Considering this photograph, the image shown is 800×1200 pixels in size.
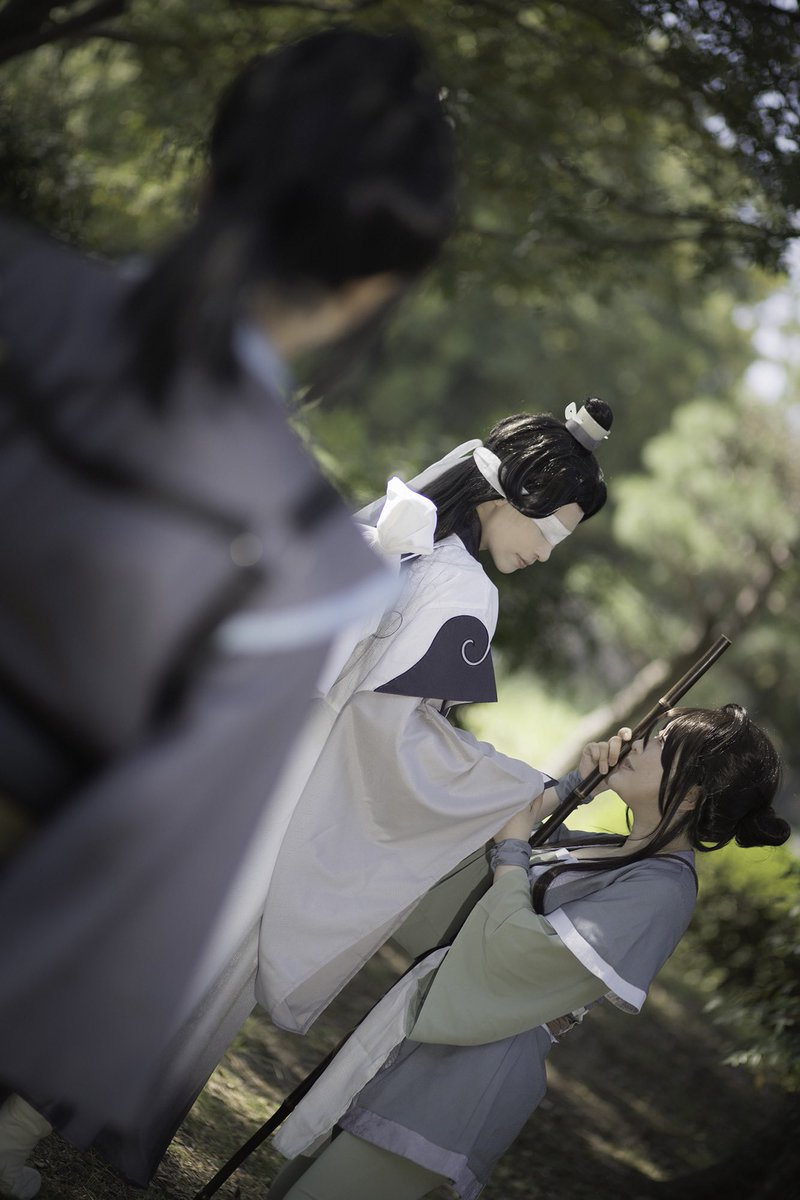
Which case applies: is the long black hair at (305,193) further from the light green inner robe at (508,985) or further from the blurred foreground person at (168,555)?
the light green inner robe at (508,985)

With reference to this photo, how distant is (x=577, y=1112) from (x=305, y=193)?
527 cm

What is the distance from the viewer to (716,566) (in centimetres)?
1028

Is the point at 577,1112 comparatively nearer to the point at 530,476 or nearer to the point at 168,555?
the point at 530,476

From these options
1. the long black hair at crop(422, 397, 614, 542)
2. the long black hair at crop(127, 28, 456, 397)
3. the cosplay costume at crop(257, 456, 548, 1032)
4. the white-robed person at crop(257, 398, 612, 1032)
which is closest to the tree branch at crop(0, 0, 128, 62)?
the long black hair at crop(422, 397, 614, 542)

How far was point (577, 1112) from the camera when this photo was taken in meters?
5.62

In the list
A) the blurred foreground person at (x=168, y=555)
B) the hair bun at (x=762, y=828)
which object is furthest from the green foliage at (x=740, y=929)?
the blurred foreground person at (x=168, y=555)

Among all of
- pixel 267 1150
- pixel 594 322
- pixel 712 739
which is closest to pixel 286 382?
pixel 712 739

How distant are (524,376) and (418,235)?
76.5ft

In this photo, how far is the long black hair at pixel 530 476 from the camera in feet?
9.29

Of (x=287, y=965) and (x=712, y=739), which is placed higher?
(x=712, y=739)

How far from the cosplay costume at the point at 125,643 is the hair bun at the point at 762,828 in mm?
1814

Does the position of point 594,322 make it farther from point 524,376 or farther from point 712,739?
point 712,739

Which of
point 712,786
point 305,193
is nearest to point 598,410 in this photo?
point 712,786

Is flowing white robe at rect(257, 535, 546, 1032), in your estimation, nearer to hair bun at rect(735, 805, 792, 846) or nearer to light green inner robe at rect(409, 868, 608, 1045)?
light green inner robe at rect(409, 868, 608, 1045)
